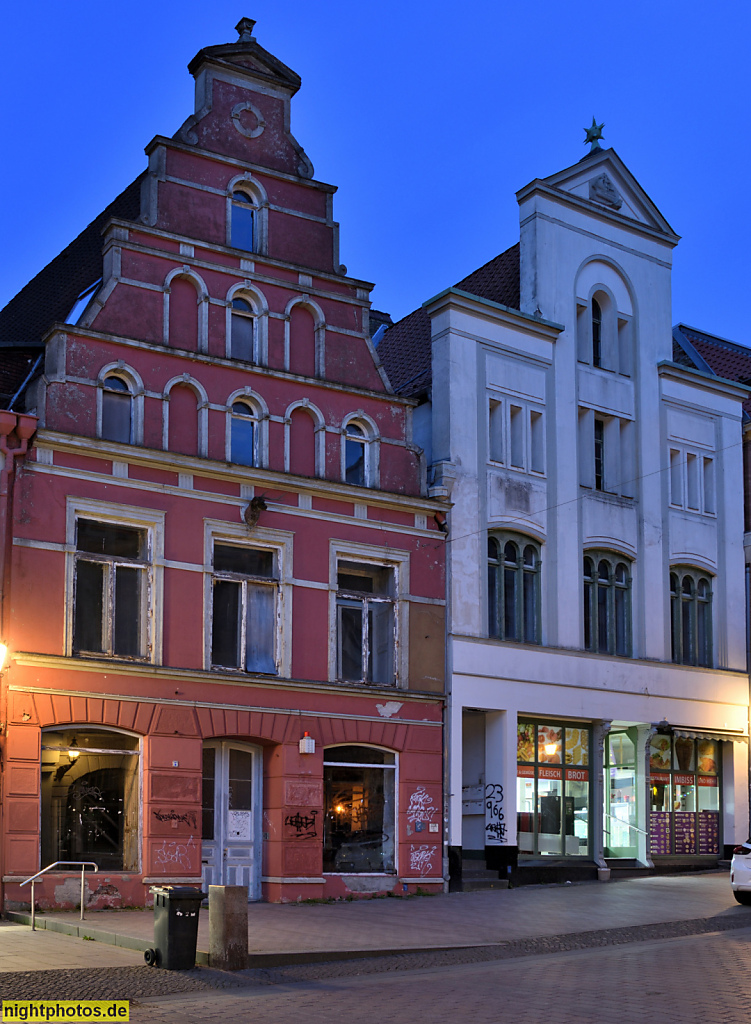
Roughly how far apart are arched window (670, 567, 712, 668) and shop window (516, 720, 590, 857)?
13.4ft

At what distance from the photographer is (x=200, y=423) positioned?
24328mm

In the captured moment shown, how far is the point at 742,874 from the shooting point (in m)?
22.9

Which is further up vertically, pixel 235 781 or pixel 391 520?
pixel 391 520

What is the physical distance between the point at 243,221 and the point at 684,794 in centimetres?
1698

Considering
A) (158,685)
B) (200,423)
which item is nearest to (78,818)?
(158,685)

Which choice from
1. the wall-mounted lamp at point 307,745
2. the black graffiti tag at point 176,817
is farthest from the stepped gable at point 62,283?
the black graffiti tag at point 176,817

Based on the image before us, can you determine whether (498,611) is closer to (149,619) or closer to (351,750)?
(351,750)

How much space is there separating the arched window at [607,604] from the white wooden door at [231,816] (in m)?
9.52

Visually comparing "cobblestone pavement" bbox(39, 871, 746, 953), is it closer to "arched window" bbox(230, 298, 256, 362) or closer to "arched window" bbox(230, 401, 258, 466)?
"arched window" bbox(230, 401, 258, 466)

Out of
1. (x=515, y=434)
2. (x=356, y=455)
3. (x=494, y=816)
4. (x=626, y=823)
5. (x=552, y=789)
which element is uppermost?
(x=515, y=434)

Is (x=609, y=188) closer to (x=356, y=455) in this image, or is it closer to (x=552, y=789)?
(x=356, y=455)

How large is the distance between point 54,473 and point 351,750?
7815mm

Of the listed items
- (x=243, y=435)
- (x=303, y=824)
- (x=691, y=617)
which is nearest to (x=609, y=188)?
(x=691, y=617)

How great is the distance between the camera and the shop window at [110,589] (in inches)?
889
